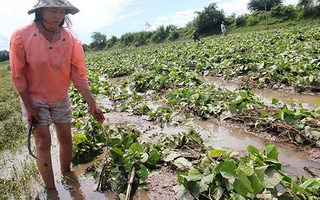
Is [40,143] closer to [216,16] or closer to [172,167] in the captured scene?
[172,167]

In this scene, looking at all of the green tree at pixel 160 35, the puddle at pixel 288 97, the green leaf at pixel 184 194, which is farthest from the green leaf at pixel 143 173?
the green tree at pixel 160 35

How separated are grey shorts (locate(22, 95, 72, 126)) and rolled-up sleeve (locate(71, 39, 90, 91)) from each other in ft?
0.69

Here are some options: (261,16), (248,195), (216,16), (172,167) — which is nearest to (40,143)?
(172,167)

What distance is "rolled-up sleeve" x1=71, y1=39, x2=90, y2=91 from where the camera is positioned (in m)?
2.78

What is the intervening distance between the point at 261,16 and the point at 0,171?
2792cm

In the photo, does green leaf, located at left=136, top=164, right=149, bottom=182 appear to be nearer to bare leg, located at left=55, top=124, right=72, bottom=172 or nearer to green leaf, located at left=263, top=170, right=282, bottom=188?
bare leg, located at left=55, top=124, right=72, bottom=172

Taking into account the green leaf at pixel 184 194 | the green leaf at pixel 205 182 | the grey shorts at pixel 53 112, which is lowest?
the green leaf at pixel 184 194

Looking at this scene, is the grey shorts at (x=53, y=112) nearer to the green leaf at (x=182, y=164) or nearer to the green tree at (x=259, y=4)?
the green leaf at (x=182, y=164)

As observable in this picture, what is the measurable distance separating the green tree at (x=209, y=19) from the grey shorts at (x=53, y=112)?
31028 millimetres

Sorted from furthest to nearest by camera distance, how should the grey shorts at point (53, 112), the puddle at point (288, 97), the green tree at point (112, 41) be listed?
the green tree at point (112, 41), the puddle at point (288, 97), the grey shorts at point (53, 112)

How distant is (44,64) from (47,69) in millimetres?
55

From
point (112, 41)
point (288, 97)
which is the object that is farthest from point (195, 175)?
point (112, 41)

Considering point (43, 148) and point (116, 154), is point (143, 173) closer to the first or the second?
Result: point (116, 154)

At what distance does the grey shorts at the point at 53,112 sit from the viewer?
266 centimetres
